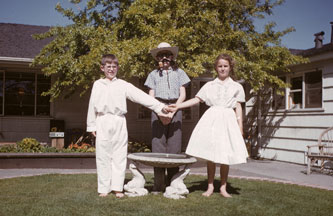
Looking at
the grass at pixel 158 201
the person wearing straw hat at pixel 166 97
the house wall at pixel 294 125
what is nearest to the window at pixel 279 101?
the house wall at pixel 294 125

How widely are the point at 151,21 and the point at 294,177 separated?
503 centimetres

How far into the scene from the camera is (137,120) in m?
12.4

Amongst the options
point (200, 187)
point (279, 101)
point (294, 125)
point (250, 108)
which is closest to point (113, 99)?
point (200, 187)

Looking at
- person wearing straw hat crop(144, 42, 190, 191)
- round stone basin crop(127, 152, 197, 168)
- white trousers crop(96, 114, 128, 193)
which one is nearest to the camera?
round stone basin crop(127, 152, 197, 168)

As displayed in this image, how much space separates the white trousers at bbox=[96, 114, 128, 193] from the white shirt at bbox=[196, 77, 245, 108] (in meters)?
1.23

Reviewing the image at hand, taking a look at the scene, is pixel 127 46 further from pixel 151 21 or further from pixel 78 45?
pixel 78 45

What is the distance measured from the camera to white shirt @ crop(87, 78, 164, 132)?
4578 mm

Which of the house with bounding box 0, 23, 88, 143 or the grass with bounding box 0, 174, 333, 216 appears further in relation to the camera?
the house with bounding box 0, 23, 88, 143

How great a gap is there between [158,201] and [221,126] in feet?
4.01

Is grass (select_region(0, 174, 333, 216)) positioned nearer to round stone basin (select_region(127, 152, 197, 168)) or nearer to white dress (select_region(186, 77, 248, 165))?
round stone basin (select_region(127, 152, 197, 168))

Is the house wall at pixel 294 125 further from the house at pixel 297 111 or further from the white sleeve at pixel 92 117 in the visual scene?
the white sleeve at pixel 92 117

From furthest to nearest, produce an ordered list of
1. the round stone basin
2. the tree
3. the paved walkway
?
the tree
the paved walkway
the round stone basin

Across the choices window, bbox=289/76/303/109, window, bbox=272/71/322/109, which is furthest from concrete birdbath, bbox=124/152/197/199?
window, bbox=289/76/303/109

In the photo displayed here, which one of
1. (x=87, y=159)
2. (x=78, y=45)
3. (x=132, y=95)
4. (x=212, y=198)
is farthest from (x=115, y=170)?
(x=78, y=45)
